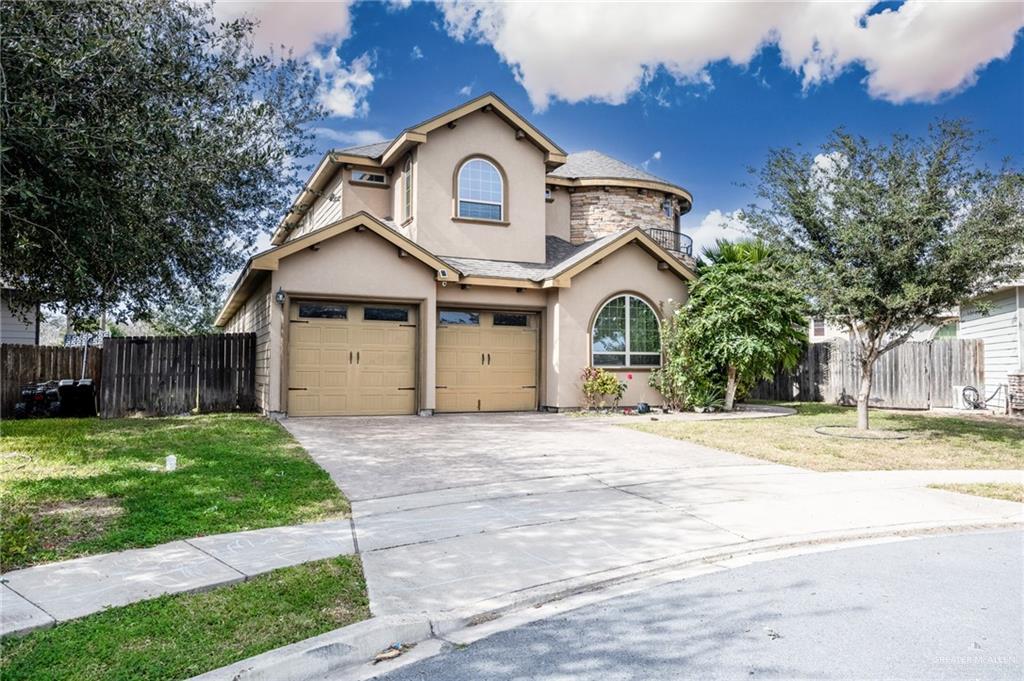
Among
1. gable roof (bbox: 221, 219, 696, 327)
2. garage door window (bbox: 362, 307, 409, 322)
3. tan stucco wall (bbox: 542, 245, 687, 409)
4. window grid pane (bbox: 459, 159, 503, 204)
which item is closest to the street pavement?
gable roof (bbox: 221, 219, 696, 327)

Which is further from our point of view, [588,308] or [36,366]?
[36,366]

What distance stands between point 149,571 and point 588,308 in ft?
41.4

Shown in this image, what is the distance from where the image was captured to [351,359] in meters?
14.4

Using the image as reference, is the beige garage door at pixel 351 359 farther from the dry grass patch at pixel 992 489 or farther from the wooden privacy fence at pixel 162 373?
Result: the dry grass patch at pixel 992 489

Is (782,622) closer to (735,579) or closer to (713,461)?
Answer: (735,579)

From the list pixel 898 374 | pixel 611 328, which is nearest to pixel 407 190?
pixel 611 328

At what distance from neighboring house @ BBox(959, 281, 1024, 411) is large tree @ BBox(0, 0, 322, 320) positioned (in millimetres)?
17350

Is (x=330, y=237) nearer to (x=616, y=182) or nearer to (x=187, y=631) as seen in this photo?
(x=616, y=182)

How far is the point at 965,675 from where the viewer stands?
3252mm

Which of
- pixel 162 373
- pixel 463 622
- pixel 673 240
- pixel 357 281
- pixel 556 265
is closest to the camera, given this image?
pixel 463 622

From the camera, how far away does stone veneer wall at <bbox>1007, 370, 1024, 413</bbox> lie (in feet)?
52.9

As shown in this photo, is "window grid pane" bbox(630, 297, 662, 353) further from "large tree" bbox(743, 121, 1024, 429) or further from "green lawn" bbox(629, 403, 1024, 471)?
"large tree" bbox(743, 121, 1024, 429)

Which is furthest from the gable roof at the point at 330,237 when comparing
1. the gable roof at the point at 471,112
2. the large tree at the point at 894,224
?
the large tree at the point at 894,224

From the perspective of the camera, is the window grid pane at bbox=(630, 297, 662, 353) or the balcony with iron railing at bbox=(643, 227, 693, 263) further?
the balcony with iron railing at bbox=(643, 227, 693, 263)
